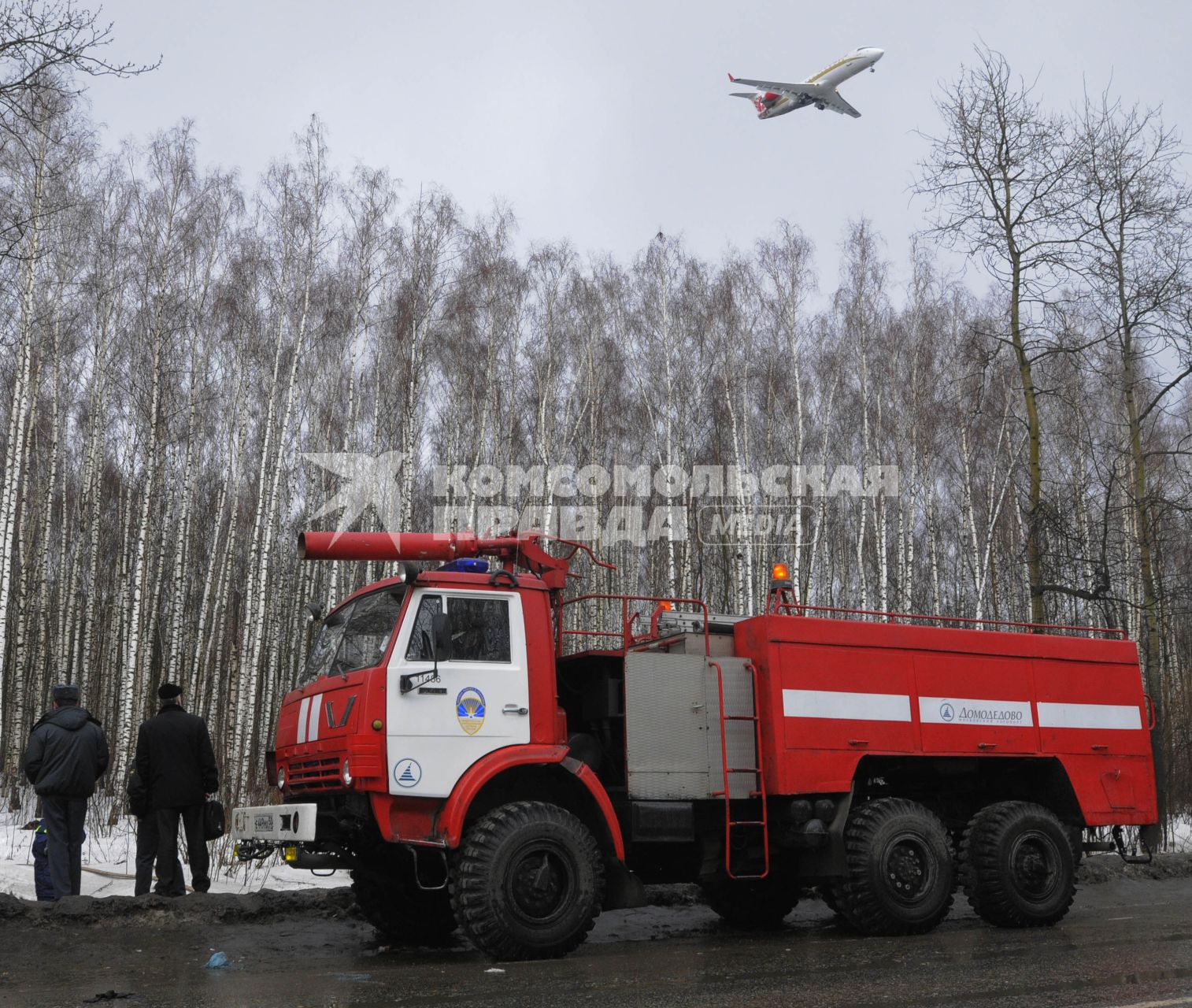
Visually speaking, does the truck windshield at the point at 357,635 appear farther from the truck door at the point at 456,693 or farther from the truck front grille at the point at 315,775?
the truck front grille at the point at 315,775

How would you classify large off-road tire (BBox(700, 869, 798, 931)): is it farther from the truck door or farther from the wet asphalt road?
the truck door

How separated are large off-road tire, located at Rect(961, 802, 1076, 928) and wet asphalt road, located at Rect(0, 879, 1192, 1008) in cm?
18

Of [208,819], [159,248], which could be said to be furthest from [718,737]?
[159,248]

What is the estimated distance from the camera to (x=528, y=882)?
7.22 metres

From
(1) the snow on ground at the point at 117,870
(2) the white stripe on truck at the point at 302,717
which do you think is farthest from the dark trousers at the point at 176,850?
(2) the white stripe on truck at the point at 302,717

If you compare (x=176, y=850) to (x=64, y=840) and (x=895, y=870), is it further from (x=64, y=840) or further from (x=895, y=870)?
(x=895, y=870)

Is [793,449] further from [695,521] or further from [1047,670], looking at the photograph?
[1047,670]

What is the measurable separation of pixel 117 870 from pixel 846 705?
288 inches

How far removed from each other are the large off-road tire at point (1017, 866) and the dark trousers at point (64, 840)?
279 inches

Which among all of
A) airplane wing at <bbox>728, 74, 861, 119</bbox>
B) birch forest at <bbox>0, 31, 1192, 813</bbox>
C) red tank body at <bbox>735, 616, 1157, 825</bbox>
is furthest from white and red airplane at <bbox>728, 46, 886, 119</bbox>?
red tank body at <bbox>735, 616, 1157, 825</bbox>

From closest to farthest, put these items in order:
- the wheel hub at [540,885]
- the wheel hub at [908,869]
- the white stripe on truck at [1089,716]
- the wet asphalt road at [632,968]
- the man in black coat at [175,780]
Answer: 1. the wet asphalt road at [632,968]
2. the wheel hub at [540,885]
3. the wheel hub at [908,869]
4. the man in black coat at [175,780]
5. the white stripe on truck at [1089,716]

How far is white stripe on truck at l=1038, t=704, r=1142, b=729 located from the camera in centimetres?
941

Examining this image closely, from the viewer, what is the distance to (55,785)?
8.43 m

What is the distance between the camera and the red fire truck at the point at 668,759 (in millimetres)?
7301
